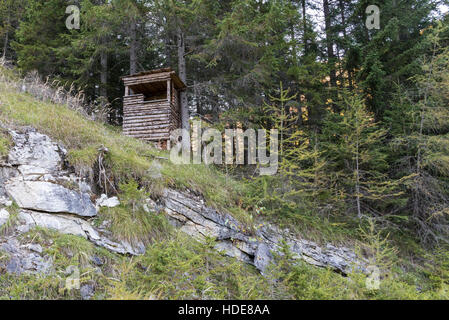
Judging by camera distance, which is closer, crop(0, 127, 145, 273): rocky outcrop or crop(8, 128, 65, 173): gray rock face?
crop(0, 127, 145, 273): rocky outcrop

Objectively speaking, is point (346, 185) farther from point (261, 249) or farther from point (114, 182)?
point (114, 182)

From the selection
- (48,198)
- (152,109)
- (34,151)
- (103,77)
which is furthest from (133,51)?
(48,198)

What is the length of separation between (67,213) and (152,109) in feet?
23.0

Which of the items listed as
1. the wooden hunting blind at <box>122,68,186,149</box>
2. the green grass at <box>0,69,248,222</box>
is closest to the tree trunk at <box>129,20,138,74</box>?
the wooden hunting blind at <box>122,68,186,149</box>

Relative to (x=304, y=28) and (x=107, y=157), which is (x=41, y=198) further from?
(x=304, y=28)

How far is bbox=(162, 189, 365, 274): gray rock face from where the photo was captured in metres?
5.24

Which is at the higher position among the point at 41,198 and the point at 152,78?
the point at 152,78

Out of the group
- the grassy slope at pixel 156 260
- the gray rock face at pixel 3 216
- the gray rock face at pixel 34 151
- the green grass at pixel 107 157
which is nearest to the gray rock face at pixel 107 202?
the grassy slope at pixel 156 260

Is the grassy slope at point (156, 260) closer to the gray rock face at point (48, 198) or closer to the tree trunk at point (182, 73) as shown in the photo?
the gray rock face at point (48, 198)

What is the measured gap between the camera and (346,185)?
7996 mm

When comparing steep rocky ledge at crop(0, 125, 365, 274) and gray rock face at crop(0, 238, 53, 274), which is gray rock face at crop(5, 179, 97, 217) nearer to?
steep rocky ledge at crop(0, 125, 365, 274)

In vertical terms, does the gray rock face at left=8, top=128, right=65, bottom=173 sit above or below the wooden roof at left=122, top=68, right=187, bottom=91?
below

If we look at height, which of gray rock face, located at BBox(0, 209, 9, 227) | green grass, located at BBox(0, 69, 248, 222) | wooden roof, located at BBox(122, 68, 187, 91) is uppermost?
wooden roof, located at BBox(122, 68, 187, 91)

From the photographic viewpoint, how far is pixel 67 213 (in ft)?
13.4
